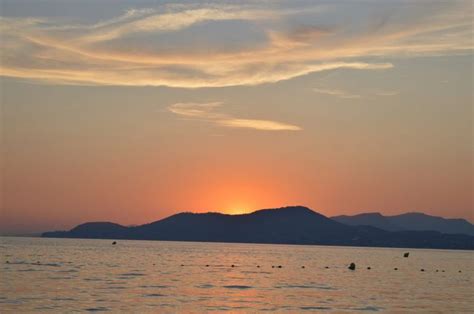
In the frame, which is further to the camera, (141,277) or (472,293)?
(141,277)

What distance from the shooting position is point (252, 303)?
66062mm

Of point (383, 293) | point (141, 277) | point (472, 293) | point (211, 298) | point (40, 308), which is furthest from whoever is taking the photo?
point (141, 277)

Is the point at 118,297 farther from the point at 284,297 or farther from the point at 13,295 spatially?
the point at 284,297

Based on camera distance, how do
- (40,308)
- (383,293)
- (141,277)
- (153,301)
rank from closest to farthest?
1. (40,308)
2. (153,301)
3. (383,293)
4. (141,277)

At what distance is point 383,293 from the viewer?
3228 inches

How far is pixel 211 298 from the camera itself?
2766 inches

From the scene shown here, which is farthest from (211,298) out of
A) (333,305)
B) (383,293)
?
(383,293)

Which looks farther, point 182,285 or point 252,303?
point 182,285

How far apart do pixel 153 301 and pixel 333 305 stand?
713 inches

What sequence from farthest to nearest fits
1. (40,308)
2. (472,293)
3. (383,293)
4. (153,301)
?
(472,293) < (383,293) < (153,301) < (40,308)

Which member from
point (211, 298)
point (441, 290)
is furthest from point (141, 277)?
point (441, 290)

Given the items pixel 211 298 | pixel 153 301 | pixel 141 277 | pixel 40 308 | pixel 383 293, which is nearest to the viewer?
pixel 40 308

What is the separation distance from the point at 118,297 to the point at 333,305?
867 inches

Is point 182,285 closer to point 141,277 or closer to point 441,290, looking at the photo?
point 141,277
